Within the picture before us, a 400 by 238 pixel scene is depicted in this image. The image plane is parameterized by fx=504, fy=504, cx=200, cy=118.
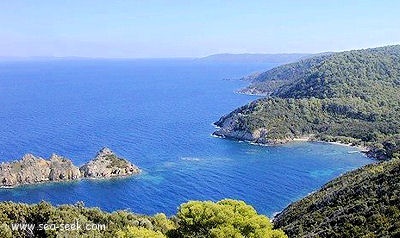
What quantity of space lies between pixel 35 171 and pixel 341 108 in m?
85.3

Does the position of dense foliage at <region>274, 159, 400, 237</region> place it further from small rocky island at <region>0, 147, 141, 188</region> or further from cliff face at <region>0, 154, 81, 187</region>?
cliff face at <region>0, 154, 81, 187</region>

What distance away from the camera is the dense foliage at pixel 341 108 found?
385 ft

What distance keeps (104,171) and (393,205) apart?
57.0m

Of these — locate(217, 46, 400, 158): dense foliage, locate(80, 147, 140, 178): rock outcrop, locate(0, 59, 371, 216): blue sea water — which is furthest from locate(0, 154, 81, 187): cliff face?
locate(217, 46, 400, 158): dense foliage

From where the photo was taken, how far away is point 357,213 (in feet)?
124

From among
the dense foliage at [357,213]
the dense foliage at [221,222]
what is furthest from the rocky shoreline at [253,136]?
the dense foliage at [221,222]

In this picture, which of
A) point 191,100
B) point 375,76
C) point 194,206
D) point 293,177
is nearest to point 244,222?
point 194,206

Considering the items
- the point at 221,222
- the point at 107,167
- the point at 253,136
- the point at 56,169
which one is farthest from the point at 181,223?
the point at 253,136

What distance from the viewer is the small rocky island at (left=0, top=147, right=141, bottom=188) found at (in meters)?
78.9

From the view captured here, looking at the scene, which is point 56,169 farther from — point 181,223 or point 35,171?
point 181,223

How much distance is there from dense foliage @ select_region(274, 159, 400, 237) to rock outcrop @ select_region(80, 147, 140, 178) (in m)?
39.8

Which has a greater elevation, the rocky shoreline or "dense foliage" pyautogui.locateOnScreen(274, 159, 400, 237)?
"dense foliage" pyautogui.locateOnScreen(274, 159, 400, 237)

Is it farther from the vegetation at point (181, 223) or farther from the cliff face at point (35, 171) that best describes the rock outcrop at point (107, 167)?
the vegetation at point (181, 223)

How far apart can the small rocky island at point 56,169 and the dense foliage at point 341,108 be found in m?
43.0
